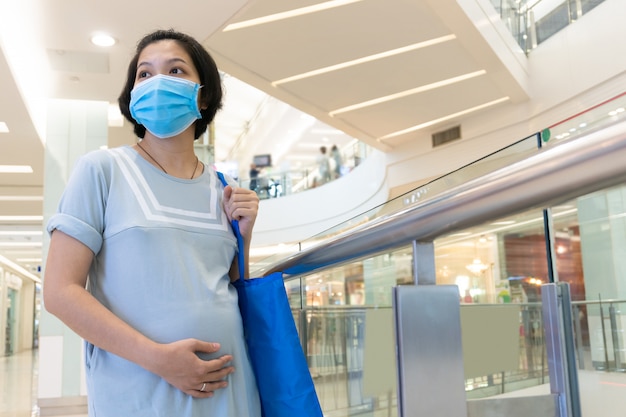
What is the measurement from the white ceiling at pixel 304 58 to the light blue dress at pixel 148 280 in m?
4.06

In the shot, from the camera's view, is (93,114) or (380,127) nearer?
(93,114)

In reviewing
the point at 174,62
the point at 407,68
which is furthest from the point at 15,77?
the point at 174,62

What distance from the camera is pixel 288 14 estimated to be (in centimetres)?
664

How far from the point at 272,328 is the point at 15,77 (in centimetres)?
647

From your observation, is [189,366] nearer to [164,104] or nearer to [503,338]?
[164,104]

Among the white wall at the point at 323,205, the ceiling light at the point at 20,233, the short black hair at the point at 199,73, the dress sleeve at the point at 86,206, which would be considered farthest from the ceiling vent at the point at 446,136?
the ceiling light at the point at 20,233

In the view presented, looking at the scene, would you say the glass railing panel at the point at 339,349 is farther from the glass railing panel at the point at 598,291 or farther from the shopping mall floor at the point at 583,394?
the glass railing panel at the point at 598,291

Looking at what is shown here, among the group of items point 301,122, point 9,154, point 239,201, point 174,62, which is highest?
point 301,122

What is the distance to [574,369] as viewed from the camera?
89cm

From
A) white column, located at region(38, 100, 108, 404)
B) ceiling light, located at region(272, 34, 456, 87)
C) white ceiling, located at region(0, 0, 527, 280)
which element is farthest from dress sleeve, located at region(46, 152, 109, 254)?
ceiling light, located at region(272, 34, 456, 87)

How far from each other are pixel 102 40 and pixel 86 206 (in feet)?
18.7

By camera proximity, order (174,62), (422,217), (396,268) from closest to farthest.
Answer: (422,217) → (174,62) → (396,268)

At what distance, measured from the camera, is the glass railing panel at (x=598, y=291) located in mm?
1206

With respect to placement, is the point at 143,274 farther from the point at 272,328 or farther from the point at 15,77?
the point at 15,77
